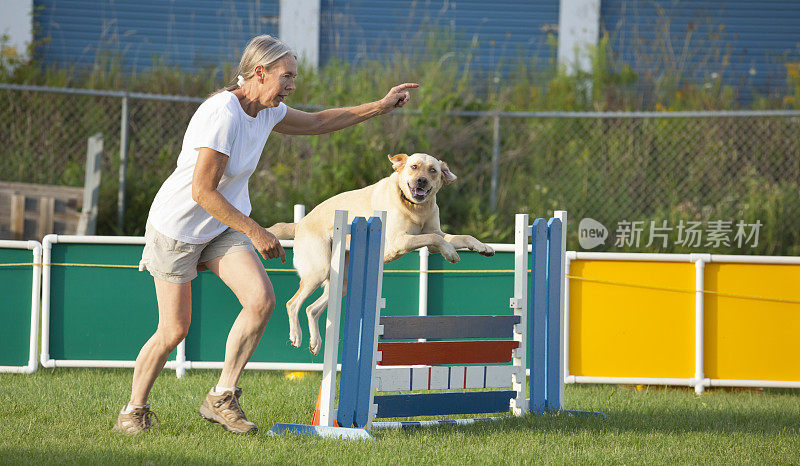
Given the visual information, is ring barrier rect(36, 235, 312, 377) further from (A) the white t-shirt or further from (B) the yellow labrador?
(A) the white t-shirt

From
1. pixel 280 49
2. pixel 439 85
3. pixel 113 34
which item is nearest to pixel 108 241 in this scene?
pixel 280 49

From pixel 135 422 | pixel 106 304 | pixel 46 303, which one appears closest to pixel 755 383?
pixel 135 422

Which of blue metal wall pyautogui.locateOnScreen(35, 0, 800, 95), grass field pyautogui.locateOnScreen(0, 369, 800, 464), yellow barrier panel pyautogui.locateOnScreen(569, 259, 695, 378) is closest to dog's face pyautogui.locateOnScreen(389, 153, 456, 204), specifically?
grass field pyautogui.locateOnScreen(0, 369, 800, 464)

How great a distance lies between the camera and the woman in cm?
350

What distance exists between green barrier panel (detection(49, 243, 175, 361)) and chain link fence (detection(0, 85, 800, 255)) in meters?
2.66

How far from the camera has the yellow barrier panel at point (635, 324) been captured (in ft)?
20.4

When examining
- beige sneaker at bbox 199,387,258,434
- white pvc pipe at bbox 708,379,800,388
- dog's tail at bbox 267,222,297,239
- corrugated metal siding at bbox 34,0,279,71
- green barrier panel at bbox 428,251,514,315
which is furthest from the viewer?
corrugated metal siding at bbox 34,0,279,71

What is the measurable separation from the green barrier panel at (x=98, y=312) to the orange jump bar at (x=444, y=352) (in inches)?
106

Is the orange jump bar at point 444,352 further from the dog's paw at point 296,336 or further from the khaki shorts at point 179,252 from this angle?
the khaki shorts at point 179,252

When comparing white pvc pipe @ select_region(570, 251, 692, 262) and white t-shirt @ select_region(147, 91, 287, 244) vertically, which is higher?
white t-shirt @ select_region(147, 91, 287, 244)

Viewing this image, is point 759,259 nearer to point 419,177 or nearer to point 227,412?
point 419,177

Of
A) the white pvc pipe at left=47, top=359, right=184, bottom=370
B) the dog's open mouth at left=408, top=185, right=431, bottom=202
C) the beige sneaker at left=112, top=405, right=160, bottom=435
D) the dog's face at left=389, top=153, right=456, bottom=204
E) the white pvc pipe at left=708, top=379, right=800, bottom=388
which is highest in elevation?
the dog's face at left=389, top=153, right=456, bottom=204

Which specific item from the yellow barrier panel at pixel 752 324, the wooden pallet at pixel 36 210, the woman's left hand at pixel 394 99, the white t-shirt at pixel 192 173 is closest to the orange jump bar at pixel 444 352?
the white t-shirt at pixel 192 173

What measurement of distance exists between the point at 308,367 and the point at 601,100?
6.25m
